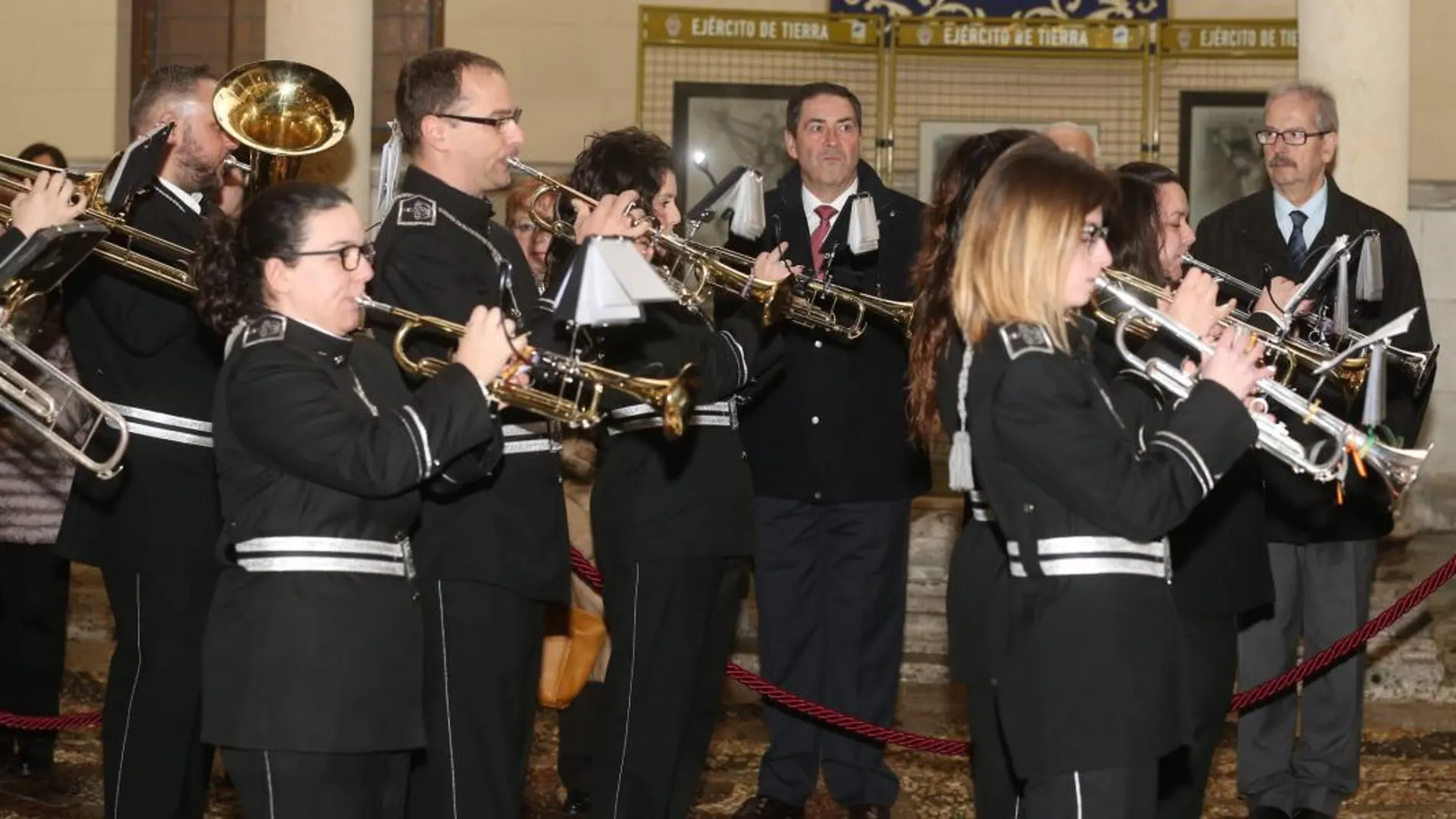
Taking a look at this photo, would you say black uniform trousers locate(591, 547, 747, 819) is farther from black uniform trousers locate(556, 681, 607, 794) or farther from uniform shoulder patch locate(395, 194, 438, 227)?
uniform shoulder patch locate(395, 194, 438, 227)

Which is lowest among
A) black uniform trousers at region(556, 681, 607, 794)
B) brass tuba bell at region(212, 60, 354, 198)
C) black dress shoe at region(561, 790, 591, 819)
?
black dress shoe at region(561, 790, 591, 819)

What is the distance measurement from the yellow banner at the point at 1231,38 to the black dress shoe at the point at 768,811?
5799 mm

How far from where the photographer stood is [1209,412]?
3.62 meters

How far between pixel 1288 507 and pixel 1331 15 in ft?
7.92

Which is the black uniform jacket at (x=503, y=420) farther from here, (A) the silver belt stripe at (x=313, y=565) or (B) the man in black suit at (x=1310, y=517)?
(B) the man in black suit at (x=1310, y=517)

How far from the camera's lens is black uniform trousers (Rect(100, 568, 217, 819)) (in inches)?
189

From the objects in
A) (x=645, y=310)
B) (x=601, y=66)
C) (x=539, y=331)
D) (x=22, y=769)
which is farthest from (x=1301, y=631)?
(x=601, y=66)

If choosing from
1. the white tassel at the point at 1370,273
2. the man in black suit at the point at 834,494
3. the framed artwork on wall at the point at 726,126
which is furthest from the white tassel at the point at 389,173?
the framed artwork on wall at the point at 726,126

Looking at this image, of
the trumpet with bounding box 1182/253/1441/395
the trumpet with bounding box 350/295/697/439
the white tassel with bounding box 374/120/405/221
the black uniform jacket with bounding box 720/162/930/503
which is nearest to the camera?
the trumpet with bounding box 350/295/697/439

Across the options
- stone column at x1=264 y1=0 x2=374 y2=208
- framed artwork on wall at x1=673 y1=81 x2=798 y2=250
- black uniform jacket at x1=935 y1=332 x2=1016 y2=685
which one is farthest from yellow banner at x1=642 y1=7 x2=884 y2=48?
black uniform jacket at x1=935 y1=332 x2=1016 y2=685

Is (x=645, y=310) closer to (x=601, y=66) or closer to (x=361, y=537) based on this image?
(x=361, y=537)

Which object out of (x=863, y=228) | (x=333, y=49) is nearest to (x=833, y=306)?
(x=863, y=228)

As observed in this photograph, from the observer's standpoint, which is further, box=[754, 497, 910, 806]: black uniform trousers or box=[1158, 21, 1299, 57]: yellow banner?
box=[1158, 21, 1299, 57]: yellow banner

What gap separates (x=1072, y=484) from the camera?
3.55m
